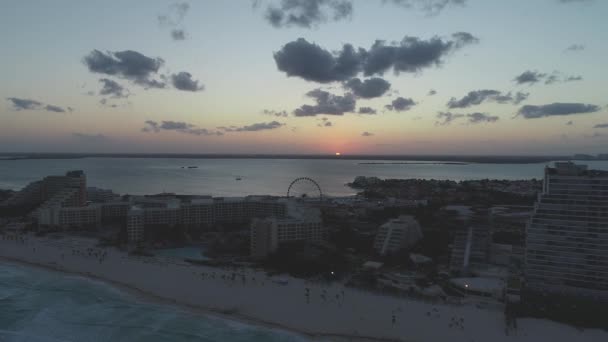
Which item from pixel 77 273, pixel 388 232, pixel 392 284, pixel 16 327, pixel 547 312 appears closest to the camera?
pixel 16 327

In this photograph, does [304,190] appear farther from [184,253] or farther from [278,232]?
[278,232]

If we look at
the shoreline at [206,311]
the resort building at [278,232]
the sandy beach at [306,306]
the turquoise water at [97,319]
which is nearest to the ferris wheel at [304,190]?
the resort building at [278,232]

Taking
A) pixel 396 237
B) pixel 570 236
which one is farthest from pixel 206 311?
pixel 570 236

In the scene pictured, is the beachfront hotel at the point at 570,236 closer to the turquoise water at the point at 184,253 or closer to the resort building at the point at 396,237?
the resort building at the point at 396,237

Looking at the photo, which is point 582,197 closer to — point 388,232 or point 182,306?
point 388,232

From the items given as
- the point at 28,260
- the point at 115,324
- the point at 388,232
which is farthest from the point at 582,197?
the point at 28,260

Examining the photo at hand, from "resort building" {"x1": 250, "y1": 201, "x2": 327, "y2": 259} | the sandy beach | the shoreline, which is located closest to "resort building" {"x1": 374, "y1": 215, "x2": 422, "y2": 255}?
"resort building" {"x1": 250, "y1": 201, "x2": 327, "y2": 259}
